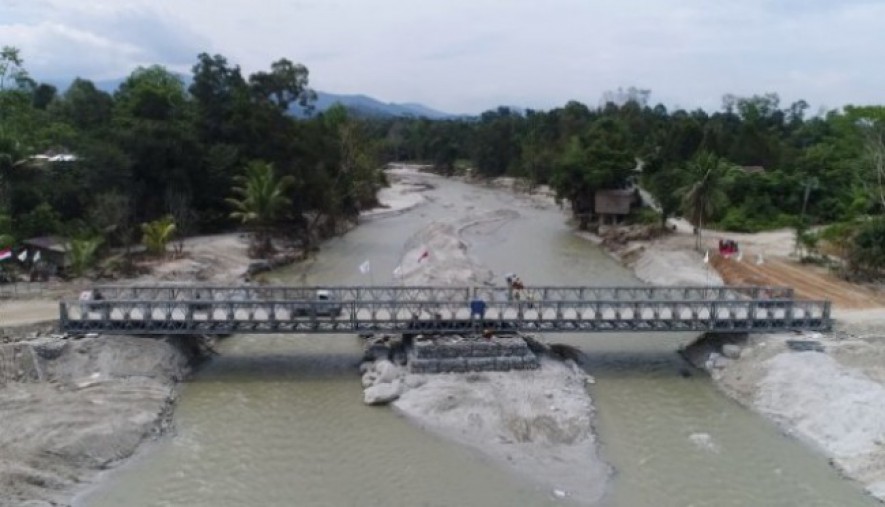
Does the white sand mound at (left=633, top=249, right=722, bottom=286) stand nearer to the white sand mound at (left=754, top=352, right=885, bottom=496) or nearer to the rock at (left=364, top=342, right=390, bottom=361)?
the white sand mound at (left=754, top=352, right=885, bottom=496)

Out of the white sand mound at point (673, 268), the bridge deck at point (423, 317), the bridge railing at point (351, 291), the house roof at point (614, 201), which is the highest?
the house roof at point (614, 201)

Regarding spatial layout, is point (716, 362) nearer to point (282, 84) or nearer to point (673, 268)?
point (673, 268)

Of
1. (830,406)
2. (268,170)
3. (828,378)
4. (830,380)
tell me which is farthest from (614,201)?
(830,406)

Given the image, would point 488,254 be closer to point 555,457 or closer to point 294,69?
point 294,69

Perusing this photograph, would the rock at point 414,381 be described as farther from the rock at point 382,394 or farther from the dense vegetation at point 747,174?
the dense vegetation at point 747,174

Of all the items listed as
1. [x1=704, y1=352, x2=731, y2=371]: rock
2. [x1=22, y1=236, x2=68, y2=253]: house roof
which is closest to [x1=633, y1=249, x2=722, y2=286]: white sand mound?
[x1=704, y1=352, x2=731, y2=371]: rock

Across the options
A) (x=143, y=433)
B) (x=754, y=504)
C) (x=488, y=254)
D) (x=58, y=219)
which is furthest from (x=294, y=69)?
(x=754, y=504)

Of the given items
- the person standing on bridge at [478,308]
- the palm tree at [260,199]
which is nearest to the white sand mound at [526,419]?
the person standing on bridge at [478,308]
